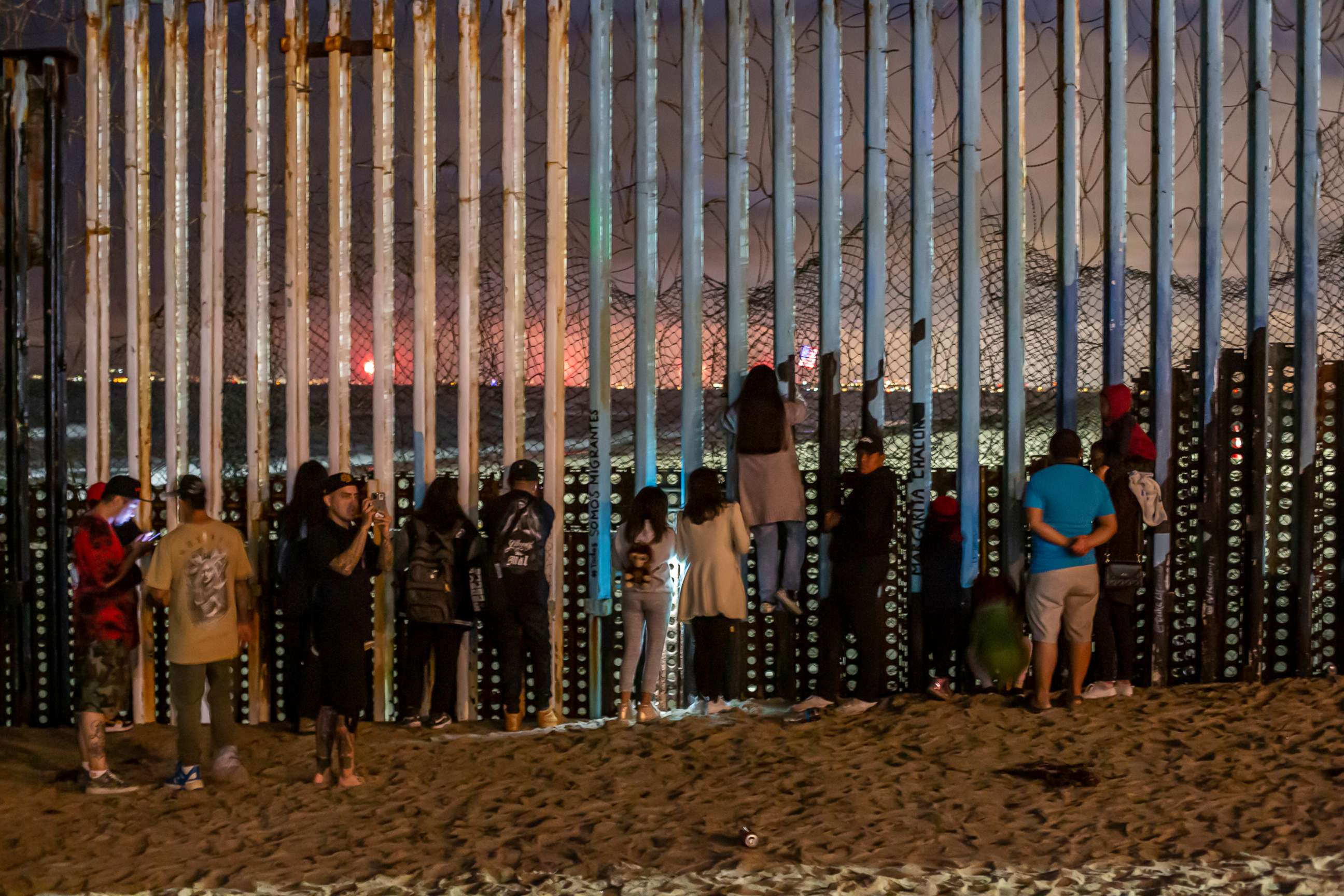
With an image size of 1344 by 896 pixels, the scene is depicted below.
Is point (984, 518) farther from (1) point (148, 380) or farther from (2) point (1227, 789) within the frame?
(1) point (148, 380)

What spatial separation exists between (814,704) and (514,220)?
3.39m

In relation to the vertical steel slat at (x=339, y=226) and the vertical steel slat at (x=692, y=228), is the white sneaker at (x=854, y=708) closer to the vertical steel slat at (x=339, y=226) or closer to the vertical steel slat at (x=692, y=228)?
the vertical steel slat at (x=692, y=228)

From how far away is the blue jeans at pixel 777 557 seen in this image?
24.4 ft

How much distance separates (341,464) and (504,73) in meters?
2.60

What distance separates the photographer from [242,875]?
4.96 m

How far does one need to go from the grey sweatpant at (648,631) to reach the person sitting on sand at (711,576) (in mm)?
132

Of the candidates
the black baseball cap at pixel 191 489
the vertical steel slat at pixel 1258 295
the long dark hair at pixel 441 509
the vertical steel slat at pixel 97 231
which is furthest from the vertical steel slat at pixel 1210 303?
the vertical steel slat at pixel 97 231

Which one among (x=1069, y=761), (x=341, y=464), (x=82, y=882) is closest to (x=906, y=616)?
(x=1069, y=761)

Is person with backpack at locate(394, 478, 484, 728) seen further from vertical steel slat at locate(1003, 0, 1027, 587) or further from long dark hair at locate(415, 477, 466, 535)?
vertical steel slat at locate(1003, 0, 1027, 587)

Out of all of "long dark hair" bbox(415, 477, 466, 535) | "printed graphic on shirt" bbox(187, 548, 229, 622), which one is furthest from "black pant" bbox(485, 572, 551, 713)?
"printed graphic on shirt" bbox(187, 548, 229, 622)

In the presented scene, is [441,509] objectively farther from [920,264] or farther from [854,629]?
[920,264]

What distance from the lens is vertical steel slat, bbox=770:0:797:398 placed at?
7.51 m

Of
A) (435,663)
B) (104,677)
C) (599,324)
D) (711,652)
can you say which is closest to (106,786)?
(104,677)

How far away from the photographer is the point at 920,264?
7.46 m
